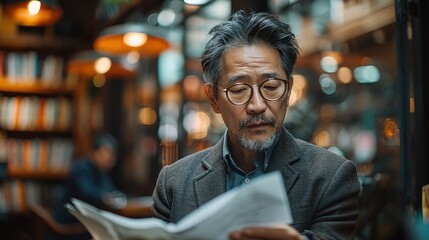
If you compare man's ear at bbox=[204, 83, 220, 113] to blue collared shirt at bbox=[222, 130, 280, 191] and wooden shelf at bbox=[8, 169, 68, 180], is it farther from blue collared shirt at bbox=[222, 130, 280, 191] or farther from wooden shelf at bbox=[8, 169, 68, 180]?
wooden shelf at bbox=[8, 169, 68, 180]

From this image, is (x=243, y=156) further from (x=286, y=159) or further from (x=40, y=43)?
(x=40, y=43)

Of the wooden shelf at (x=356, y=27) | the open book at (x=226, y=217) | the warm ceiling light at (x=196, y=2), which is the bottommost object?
the open book at (x=226, y=217)

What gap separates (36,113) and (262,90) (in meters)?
5.77

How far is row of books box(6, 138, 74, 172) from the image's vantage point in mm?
7035

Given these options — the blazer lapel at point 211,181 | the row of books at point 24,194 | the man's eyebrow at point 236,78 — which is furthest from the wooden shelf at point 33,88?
the man's eyebrow at point 236,78

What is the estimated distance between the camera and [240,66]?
75.9 inches

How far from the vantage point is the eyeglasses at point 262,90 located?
188cm

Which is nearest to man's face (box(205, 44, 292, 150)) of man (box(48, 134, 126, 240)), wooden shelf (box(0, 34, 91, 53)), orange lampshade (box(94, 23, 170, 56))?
orange lampshade (box(94, 23, 170, 56))

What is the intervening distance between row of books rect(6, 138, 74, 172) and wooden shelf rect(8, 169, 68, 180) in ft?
0.09

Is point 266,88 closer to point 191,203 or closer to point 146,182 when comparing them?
point 191,203

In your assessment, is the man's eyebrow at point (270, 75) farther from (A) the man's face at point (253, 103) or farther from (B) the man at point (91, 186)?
(B) the man at point (91, 186)

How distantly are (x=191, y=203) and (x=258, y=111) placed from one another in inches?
15.2

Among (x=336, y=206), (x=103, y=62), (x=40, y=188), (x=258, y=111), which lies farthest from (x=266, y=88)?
(x=40, y=188)

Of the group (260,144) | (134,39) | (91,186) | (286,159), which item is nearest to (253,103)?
(260,144)
